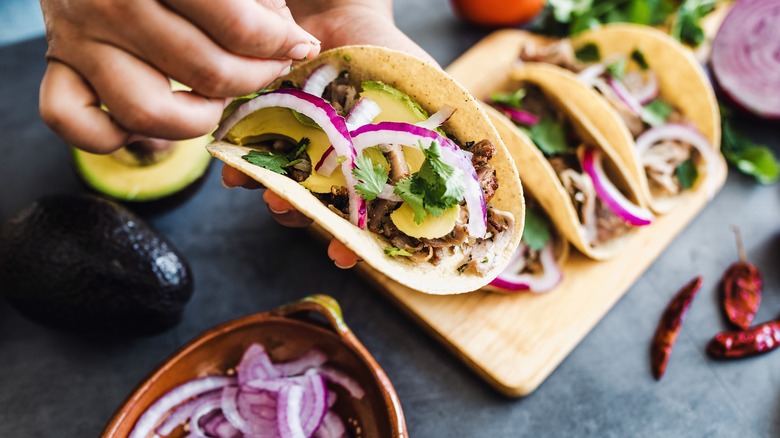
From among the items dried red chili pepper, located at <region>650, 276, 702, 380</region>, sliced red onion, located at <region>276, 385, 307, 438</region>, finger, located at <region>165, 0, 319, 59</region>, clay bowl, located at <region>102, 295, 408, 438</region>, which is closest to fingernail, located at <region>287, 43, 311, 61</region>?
finger, located at <region>165, 0, 319, 59</region>

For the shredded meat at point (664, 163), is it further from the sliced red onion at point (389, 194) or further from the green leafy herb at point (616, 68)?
the sliced red onion at point (389, 194)

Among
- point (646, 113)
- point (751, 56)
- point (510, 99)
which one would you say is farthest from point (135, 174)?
point (751, 56)

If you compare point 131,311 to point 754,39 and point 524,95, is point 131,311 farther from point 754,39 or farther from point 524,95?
point 754,39

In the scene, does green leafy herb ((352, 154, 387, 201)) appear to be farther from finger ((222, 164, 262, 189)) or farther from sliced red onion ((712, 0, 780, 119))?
sliced red onion ((712, 0, 780, 119))

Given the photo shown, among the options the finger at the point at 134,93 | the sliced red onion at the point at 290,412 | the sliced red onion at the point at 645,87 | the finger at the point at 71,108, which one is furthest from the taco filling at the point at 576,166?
the finger at the point at 71,108

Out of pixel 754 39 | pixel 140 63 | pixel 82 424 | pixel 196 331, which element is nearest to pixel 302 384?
pixel 196 331

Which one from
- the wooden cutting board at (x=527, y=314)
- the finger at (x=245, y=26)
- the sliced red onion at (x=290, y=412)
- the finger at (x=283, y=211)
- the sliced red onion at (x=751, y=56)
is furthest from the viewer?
the sliced red onion at (x=751, y=56)
